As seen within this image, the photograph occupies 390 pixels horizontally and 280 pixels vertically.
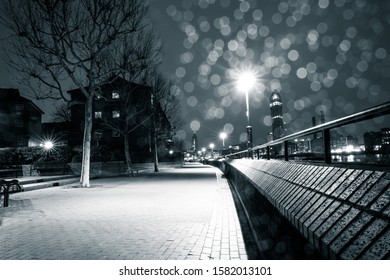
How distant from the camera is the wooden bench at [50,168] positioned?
66.5ft

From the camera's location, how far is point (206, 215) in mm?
6508

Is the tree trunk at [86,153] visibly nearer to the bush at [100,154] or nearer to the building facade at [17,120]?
the bush at [100,154]

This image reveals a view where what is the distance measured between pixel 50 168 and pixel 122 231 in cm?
1820

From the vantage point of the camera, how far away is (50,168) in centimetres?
2058

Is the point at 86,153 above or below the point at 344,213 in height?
above

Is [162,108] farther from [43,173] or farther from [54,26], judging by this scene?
[54,26]

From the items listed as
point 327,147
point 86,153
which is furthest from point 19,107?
point 327,147

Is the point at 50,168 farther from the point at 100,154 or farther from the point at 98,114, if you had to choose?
the point at 98,114

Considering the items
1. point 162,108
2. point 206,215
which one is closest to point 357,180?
point 206,215

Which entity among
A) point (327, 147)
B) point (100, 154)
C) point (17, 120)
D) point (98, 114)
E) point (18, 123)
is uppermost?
point (98, 114)

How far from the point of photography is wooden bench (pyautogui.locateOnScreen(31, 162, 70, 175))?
66.5 feet

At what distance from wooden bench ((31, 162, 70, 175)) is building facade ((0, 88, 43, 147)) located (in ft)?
92.5

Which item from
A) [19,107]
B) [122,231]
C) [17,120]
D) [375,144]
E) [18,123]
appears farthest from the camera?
[19,107]

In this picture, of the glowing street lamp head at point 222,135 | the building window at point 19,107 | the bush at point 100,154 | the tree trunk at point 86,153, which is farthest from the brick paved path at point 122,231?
the building window at point 19,107
